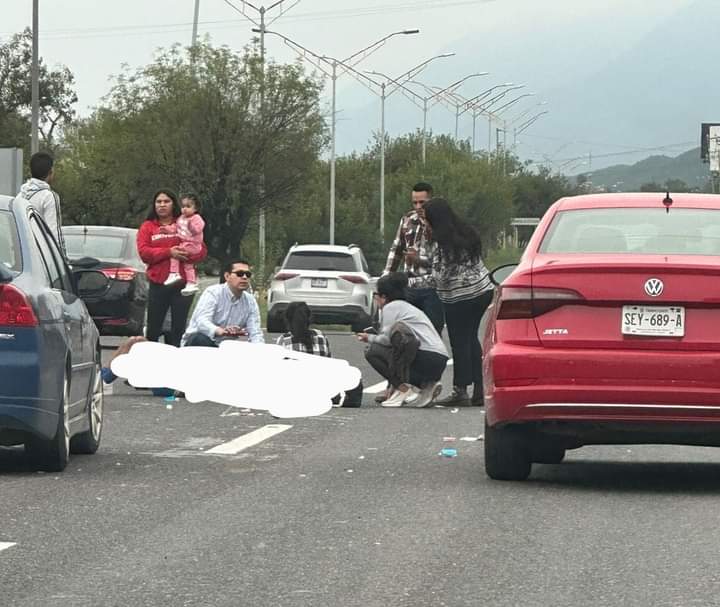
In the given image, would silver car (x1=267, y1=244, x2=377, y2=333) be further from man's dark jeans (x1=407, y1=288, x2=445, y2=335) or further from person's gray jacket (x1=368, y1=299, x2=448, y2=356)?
person's gray jacket (x1=368, y1=299, x2=448, y2=356)

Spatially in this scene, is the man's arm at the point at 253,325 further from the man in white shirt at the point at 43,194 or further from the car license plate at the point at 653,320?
the car license plate at the point at 653,320

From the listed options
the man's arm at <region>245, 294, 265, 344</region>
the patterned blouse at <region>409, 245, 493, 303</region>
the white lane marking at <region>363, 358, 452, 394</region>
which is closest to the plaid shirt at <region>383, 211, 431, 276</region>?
the patterned blouse at <region>409, 245, 493, 303</region>

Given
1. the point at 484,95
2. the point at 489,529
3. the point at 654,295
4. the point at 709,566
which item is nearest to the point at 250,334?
the point at 654,295

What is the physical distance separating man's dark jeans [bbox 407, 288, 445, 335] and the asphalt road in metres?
4.72

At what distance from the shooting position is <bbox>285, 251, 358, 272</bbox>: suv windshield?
3550 centimetres

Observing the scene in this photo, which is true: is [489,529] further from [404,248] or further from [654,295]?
[404,248]

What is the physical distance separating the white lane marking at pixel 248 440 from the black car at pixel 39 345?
86 centimetres

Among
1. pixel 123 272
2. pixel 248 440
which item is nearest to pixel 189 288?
pixel 248 440

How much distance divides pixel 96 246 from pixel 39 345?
623 inches

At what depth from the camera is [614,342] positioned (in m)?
10.2

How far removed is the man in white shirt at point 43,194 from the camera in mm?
16328

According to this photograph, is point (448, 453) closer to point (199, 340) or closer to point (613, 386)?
point (613, 386)

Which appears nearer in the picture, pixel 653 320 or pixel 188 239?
pixel 653 320

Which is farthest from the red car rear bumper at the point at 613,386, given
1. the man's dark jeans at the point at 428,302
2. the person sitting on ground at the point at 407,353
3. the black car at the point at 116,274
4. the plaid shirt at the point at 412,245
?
the black car at the point at 116,274
